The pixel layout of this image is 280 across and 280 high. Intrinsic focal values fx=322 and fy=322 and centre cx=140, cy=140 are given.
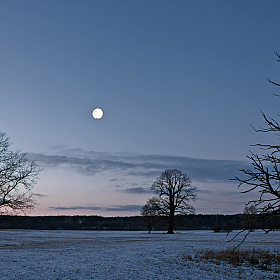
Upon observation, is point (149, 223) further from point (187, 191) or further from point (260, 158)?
point (260, 158)

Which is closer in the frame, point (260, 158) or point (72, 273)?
point (260, 158)

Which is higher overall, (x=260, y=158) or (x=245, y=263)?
(x=260, y=158)

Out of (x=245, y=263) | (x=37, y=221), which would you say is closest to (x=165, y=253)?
(x=245, y=263)

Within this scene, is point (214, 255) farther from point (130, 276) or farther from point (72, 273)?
point (72, 273)

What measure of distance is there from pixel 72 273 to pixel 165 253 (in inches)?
393

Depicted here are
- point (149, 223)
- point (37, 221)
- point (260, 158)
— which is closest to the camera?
point (260, 158)

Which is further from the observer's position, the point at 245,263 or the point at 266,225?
the point at 245,263

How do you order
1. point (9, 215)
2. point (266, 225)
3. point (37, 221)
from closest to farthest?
point (266, 225) → point (9, 215) → point (37, 221)

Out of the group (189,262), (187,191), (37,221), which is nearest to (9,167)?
(189,262)

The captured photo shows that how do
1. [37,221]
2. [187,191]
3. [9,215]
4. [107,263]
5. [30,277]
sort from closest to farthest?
[30,277]
[107,263]
[9,215]
[187,191]
[37,221]

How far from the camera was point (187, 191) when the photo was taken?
55969 mm

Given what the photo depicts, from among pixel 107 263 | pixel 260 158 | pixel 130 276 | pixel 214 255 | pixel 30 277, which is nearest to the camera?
pixel 260 158

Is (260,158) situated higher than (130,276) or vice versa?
(260,158)

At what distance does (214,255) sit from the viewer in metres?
22.8
